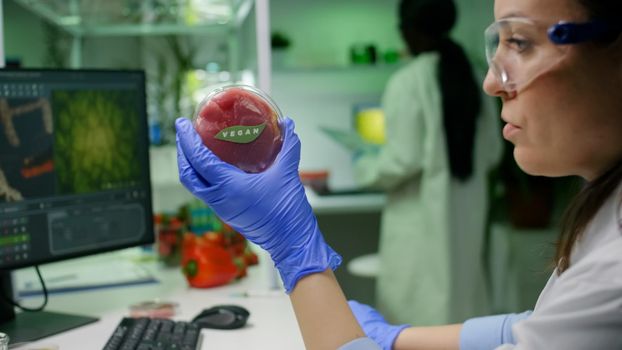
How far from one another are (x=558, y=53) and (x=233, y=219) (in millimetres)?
492

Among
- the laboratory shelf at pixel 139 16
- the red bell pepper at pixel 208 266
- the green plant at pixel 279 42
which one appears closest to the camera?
the red bell pepper at pixel 208 266

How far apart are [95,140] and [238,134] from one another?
629mm

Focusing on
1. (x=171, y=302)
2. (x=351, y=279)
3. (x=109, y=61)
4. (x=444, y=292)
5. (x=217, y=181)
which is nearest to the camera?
(x=217, y=181)

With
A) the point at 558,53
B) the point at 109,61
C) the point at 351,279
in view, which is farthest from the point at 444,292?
the point at 558,53

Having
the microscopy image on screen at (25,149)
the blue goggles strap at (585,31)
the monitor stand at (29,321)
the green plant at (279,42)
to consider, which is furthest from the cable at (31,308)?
the green plant at (279,42)

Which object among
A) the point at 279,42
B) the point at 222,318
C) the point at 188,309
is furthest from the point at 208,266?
the point at 279,42

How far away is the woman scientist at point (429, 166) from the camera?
2562 mm

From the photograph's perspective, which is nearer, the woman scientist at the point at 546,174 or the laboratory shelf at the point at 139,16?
the woman scientist at the point at 546,174

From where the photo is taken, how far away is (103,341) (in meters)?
1.22

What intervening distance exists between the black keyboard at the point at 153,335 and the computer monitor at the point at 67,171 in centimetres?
20

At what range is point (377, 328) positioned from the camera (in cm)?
122

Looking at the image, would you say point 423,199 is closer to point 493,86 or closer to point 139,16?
point 139,16

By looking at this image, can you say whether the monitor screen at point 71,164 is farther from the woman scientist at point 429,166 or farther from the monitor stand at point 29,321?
the woman scientist at point 429,166

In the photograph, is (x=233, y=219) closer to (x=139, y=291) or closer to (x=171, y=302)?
(x=171, y=302)
